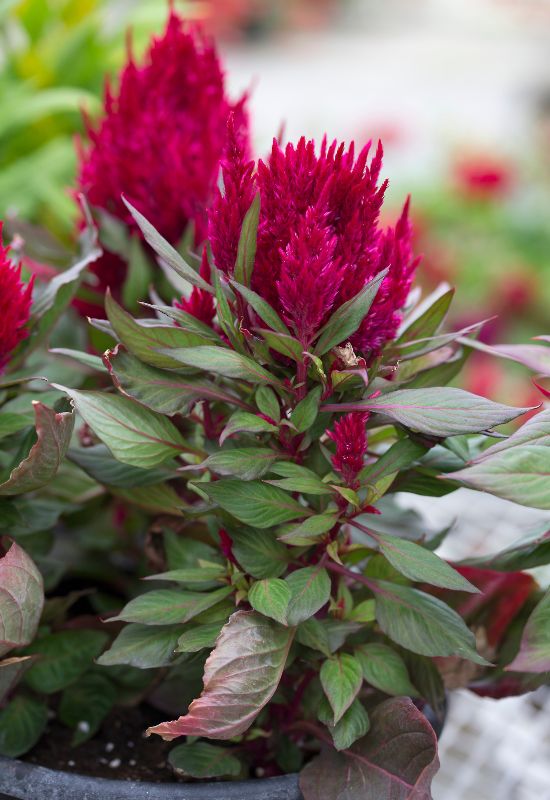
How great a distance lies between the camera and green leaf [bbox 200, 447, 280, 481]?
0.60 m

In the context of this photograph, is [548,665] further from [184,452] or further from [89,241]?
[89,241]

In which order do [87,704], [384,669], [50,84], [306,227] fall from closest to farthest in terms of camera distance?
1. [306,227]
2. [384,669]
3. [87,704]
4. [50,84]

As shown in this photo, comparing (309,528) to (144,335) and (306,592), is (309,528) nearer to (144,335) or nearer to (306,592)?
(306,592)

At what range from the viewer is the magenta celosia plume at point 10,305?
2.12ft

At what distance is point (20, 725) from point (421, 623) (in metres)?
0.31

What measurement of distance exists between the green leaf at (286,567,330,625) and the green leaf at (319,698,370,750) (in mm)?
74

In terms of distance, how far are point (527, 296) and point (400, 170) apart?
117cm

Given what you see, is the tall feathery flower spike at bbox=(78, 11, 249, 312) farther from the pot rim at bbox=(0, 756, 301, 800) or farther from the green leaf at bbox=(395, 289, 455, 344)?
the pot rim at bbox=(0, 756, 301, 800)

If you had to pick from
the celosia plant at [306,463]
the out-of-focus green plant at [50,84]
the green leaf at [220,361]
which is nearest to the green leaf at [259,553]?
the celosia plant at [306,463]

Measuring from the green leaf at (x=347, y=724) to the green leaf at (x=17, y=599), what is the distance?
0.65 ft

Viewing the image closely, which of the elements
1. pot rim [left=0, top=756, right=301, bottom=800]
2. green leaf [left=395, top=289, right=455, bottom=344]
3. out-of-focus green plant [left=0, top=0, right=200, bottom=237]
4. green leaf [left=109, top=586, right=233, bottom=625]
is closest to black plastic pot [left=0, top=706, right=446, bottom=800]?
pot rim [left=0, top=756, right=301, bottom=800]

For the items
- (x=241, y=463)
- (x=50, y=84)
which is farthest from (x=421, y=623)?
(x=50, y=84)

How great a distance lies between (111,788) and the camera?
0.63 metres

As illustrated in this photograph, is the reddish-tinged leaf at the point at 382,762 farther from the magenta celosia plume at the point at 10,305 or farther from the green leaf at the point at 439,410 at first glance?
the magenta celosia plume at the point at 10,305
